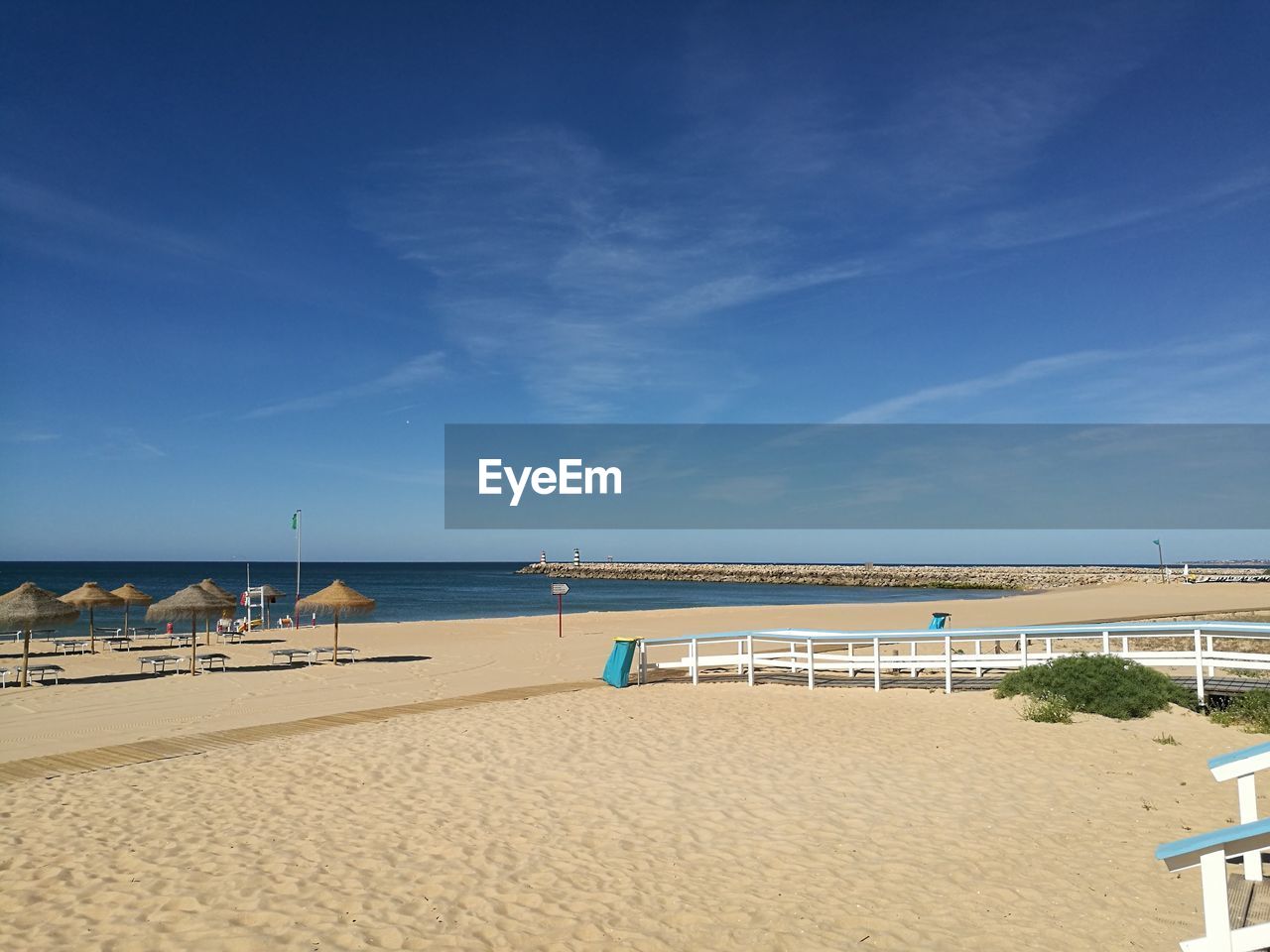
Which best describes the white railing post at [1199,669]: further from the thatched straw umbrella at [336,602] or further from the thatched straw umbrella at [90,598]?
the thatched straw umbrella at [90,598]

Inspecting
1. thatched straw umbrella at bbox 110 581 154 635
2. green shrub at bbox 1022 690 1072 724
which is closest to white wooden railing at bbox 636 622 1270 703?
green shrub at bbox 1022 690 1072 724

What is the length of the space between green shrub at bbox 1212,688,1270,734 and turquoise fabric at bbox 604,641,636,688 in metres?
8.08

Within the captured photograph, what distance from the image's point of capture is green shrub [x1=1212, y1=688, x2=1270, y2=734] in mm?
9773

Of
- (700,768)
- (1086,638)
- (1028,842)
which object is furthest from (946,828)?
(1086,638)

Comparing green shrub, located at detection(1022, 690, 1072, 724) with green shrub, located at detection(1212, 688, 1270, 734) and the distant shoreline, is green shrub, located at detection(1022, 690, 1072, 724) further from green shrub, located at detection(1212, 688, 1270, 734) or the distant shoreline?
the distant shoreline

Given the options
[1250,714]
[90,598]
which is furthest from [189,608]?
[1250,714]

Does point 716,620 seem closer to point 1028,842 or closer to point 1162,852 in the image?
point 1028,842

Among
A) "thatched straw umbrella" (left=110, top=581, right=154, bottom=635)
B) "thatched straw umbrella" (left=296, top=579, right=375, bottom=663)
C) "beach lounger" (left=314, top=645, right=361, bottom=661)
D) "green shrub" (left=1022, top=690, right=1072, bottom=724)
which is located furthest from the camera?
"thatched straw umbrella" (left=110, top=581, right=154, bottom=635)

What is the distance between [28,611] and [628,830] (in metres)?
14.6

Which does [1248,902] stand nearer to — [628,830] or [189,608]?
[628,830]

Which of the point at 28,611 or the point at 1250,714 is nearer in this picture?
the point at 1250,714

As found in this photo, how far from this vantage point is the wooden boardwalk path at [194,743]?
8.66 m

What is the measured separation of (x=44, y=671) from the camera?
16797mm

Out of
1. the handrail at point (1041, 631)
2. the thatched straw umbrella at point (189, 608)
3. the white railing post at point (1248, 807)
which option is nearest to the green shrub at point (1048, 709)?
the handrail at point (1041, 631)
